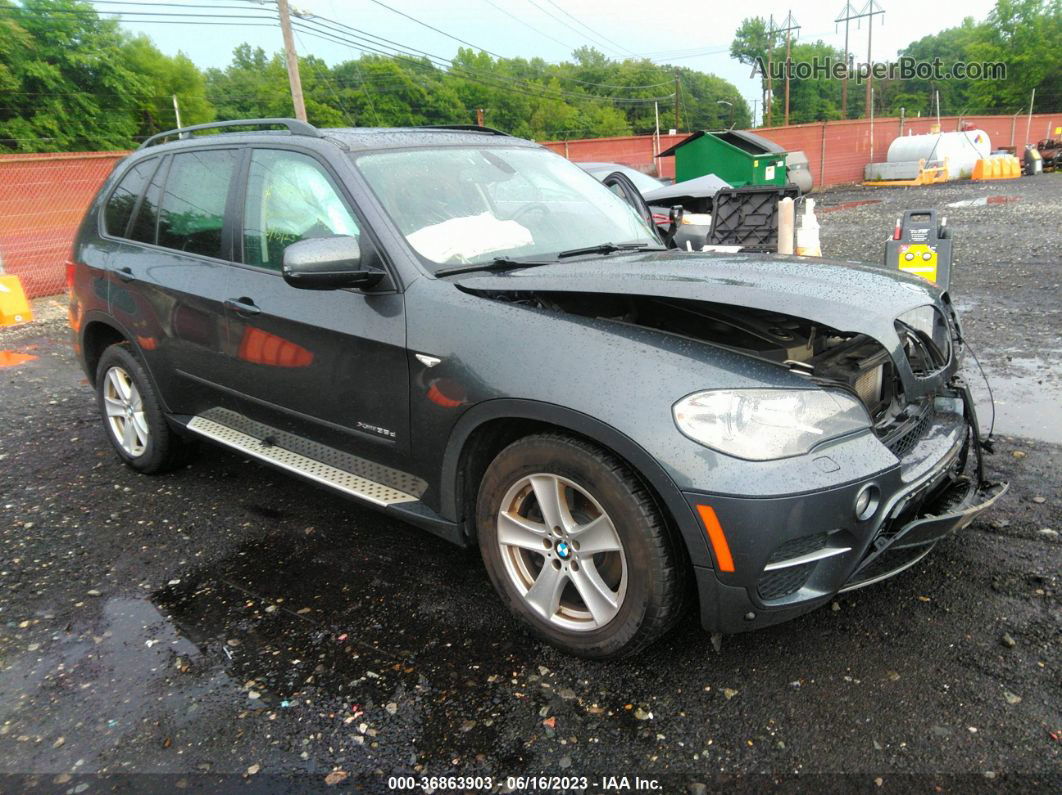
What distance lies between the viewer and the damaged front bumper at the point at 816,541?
84.3 inches

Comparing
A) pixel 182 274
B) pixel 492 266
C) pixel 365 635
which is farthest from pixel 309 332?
pixel 365 635

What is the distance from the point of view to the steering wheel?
3.37 metres

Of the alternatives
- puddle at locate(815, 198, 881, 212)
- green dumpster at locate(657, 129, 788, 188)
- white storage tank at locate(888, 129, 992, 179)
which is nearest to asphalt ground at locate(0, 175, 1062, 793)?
green dumpster at locate(657, 129, 788, 188)

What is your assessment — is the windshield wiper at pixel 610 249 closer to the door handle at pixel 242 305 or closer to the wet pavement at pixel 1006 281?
the door handle at pixel 242 305

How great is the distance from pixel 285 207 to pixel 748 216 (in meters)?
5.34

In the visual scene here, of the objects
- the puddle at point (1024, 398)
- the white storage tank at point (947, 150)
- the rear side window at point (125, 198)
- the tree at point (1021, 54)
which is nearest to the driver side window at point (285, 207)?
the rear side window at point (125, 198)

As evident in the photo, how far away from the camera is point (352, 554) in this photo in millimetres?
3482

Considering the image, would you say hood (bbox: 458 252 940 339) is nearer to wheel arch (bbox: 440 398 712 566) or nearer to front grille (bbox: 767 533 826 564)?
wheel arch (bbox: 440 398 712 566)

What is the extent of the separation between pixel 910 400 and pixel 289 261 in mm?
2200

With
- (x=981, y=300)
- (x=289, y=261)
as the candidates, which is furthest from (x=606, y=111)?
(x=289, y=261)

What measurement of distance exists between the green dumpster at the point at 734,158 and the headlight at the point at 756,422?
635 inches

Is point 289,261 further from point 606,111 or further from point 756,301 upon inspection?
point 606,111

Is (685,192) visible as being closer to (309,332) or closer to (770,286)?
(309,332)

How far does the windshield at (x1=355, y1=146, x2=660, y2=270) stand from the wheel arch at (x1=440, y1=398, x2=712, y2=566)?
Result: 2.31ft
